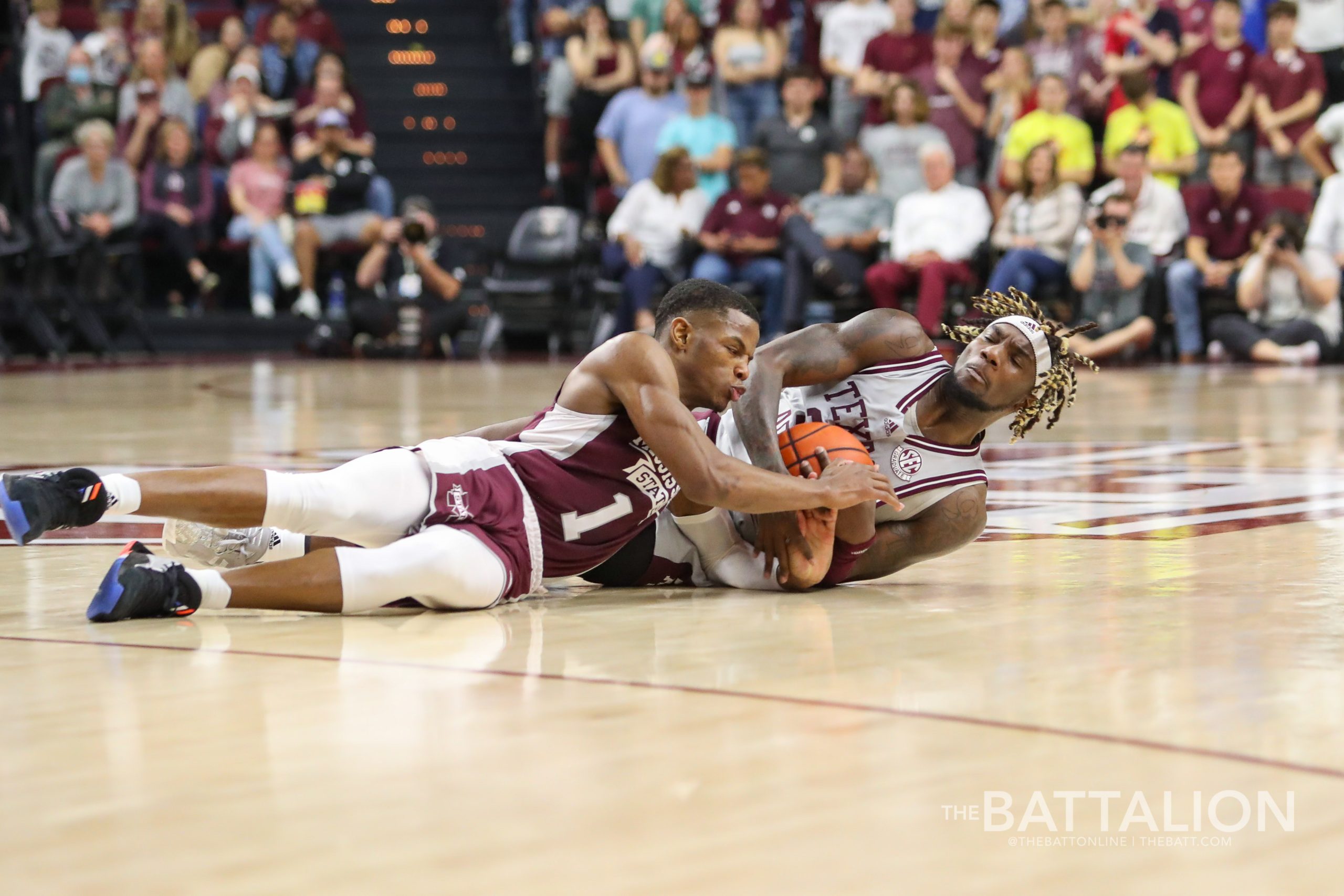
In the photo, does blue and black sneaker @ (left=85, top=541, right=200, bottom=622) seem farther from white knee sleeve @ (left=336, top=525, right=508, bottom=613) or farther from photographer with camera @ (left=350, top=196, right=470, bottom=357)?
photographer with camera @ (left=350, top=196, right=470, bottom=357)

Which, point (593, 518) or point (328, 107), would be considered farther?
point (328, 107)

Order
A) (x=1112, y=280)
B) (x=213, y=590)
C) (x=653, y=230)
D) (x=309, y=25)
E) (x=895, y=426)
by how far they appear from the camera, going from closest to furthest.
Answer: (x=213, y=590)
(x=895, y=426)
(x=1112, y=280)
(x=653, y=230)
(x=309, y=25)

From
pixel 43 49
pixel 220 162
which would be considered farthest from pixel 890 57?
pixel 43 49

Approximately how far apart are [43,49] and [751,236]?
665cm

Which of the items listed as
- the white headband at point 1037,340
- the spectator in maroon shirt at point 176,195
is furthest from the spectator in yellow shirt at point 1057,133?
the white headband at point 1037,340

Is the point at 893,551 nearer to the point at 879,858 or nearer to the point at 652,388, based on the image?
the point at 652,388

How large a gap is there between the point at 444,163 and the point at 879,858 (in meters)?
15.5

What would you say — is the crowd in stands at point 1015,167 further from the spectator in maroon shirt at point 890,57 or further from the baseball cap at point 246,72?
the baseball cap at point 246,72

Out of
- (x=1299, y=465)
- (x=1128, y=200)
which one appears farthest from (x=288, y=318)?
(x=1299, y=465)

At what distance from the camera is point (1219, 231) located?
12930mm

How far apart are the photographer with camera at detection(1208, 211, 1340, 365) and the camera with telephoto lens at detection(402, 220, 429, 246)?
6.19m

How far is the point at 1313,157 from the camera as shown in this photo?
13.1 metres

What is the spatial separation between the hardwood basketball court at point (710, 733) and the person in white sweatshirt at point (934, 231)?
→ 8235 mm
